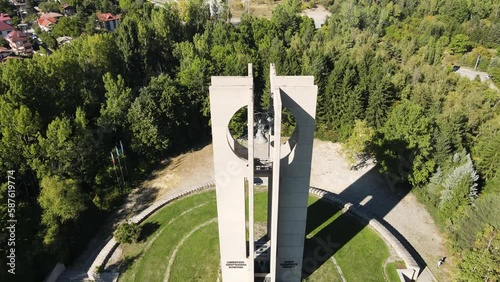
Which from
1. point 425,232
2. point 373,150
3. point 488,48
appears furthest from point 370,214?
point 488,48

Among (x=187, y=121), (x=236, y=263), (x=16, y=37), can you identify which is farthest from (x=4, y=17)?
(x=236, y=263)

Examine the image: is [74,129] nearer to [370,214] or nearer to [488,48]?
[370,214]

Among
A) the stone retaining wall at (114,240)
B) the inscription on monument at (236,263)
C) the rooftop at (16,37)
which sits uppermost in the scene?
the rooftop at (16,37)

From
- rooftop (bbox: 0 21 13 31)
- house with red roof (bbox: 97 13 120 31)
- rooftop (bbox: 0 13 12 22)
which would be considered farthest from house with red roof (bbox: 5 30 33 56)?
house with red roof (bbox: 97 13 120 31)

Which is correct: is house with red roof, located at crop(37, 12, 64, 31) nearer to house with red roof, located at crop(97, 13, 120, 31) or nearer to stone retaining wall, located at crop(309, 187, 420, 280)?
house with red roof, located at crop(97, 13, 120, 31)

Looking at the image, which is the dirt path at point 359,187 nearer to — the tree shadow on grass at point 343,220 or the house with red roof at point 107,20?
the tree shadow on grass at point 343,220

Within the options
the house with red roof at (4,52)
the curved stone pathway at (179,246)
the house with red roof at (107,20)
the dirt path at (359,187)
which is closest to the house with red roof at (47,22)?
the house with red roof at (107,20)
